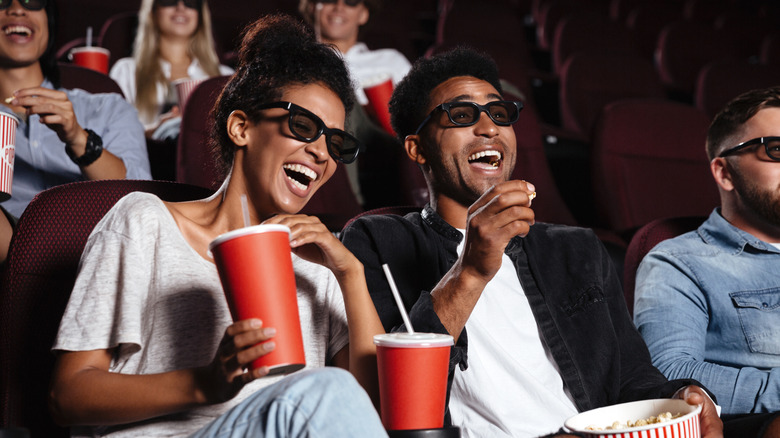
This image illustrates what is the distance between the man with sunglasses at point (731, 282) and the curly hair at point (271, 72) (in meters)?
0.70

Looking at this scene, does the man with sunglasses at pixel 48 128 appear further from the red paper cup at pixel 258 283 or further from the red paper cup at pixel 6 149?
the red paper cup at pixel 258 283

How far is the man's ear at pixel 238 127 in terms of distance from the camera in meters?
1.20

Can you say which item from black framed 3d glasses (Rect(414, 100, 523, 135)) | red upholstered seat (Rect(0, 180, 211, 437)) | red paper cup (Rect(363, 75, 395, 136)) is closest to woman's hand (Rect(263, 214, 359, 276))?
red upholstered seat (Rect(0, 180, 211, 437))

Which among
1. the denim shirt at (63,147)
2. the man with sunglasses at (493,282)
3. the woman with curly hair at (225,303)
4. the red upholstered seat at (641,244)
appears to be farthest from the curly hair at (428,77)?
the denim shirt at (63,147)

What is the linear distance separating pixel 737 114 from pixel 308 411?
1283mm

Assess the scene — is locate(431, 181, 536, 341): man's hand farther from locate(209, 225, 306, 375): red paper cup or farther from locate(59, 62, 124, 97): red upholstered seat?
locate(59, 62, 124, 97): red upholstered seat

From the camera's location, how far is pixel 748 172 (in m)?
1.66

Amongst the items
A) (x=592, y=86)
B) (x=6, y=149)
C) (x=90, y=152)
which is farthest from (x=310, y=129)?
(x=592, y=86)

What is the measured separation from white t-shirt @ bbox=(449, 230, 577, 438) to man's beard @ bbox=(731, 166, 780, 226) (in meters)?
0.61

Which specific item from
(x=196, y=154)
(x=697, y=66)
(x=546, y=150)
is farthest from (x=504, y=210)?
(x=697, y=66)

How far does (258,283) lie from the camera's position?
845 mm

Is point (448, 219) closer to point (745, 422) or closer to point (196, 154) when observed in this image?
point (745, 422)

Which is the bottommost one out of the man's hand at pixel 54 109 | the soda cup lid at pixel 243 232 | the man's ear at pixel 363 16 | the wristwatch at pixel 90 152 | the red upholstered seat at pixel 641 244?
the red upholstered seat at pixel 641 244

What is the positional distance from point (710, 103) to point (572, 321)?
7.88 feet
